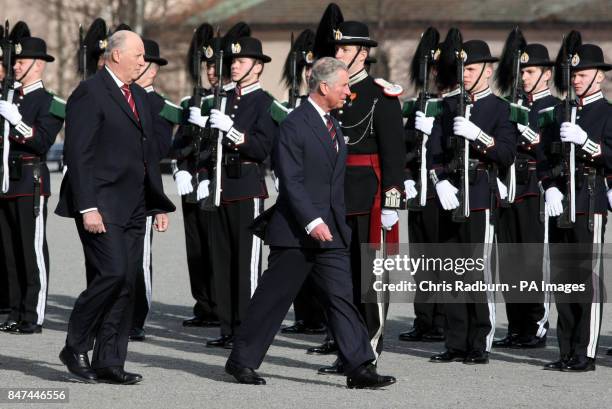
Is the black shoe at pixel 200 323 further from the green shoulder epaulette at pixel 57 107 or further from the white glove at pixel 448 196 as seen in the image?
the white glove at pixel 448 196

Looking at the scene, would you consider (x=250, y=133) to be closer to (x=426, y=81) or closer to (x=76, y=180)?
(x=426, y=81)

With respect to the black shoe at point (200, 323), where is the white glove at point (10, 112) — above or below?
above

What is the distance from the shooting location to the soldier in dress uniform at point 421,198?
10859mm

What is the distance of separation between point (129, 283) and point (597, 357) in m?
3.11

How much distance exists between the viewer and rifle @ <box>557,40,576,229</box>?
9.46 meters

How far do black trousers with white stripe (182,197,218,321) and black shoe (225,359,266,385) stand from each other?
2.93 meters

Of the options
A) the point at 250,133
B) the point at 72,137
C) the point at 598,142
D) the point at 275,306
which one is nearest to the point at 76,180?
the point at 72,137

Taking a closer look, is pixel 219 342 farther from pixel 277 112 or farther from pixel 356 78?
pixel 356 78

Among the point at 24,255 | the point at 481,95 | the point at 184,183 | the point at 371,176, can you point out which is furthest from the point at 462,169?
the point at 24,255

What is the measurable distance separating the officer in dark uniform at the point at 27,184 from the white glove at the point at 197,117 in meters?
0.88

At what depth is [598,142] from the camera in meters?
9.52

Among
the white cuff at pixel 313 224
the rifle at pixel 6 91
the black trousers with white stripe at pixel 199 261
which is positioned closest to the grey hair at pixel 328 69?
the white cuff at pixel 313 224

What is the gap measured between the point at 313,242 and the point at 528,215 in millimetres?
3009

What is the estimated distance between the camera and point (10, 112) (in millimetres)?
10883
